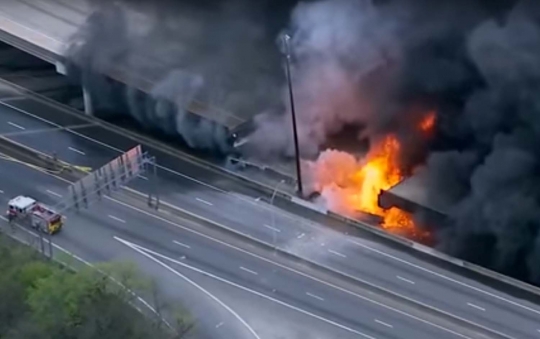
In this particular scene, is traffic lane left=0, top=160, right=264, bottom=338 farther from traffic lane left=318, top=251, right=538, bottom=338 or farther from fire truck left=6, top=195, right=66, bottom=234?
traffic lane left=318, top=251, right=538, bottom=338

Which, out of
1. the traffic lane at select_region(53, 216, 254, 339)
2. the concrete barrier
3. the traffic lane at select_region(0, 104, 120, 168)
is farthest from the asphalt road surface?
the traffic lane at select_region(53, 216, 254, 339)

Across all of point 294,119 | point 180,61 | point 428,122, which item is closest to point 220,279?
point 294,119

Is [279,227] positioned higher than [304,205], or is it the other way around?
[304,205]

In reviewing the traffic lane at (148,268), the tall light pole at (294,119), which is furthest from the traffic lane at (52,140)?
the tall light pole at (294,119)

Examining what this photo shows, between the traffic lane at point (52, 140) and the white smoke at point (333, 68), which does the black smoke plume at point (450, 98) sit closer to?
the white smoke at point (333, 68)

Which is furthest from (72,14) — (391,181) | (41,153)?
(391,181)

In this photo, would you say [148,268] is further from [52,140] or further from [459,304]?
[459,304]
